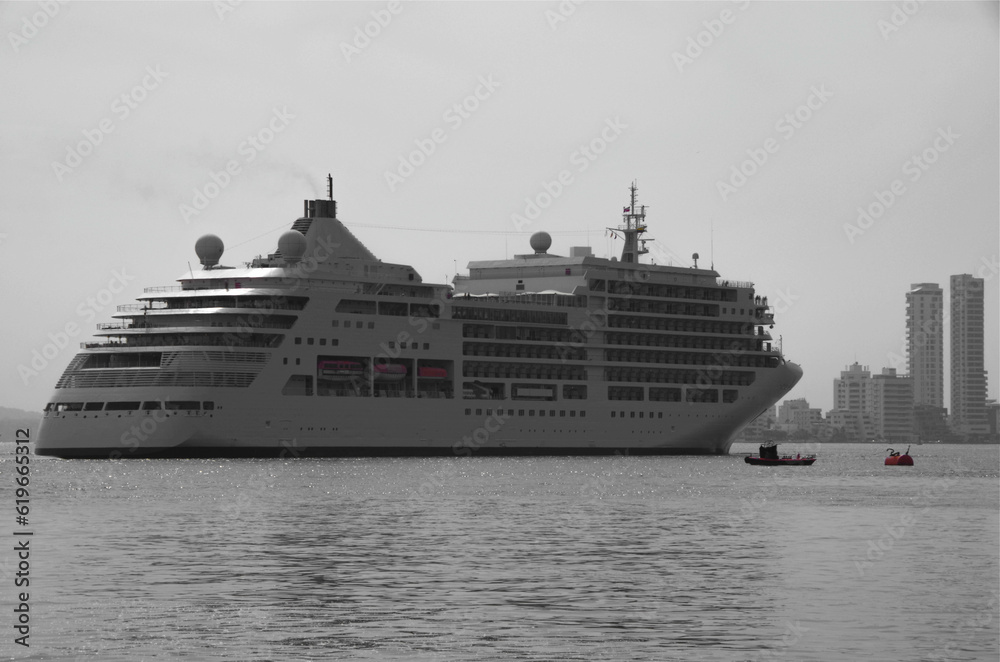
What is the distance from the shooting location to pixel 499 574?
39250 millimetres

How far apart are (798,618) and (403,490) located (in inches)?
1589

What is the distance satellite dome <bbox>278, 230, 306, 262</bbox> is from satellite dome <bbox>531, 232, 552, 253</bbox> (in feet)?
85.9

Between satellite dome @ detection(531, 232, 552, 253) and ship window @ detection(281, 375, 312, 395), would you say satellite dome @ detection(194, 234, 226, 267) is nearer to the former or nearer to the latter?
ship window @ detection(281, 375, 312, 395)

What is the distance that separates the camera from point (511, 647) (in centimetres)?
2897

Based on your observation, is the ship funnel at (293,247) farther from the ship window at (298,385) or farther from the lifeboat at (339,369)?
the ship window at (298,385)

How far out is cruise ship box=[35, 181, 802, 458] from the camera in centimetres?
9488

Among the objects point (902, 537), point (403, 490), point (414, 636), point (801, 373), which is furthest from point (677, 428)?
point (414, 636)

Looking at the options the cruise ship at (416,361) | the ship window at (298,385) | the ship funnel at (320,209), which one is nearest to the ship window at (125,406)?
the cruise ship at (416,361)

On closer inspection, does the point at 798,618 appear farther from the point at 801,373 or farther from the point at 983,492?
the point at 801,373

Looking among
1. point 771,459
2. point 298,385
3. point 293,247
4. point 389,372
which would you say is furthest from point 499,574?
point 771,459

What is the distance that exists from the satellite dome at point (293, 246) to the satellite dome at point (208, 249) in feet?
15.7

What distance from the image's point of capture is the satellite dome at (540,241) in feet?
409

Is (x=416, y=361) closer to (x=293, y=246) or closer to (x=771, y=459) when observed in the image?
(x=293, y=246)

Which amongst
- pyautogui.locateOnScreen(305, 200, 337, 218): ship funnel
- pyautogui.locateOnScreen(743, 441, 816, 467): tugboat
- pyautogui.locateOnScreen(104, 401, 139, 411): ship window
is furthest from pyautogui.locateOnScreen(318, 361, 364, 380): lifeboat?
pyautogui.locateOnScreen(743, 441, 816, 467): tugboat
